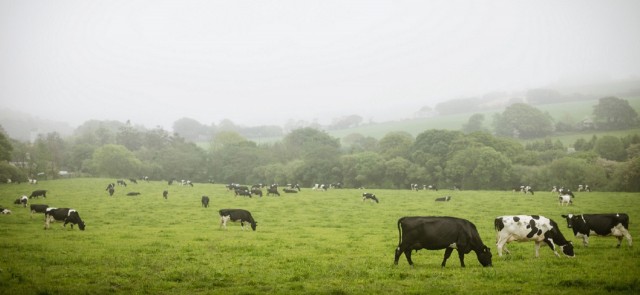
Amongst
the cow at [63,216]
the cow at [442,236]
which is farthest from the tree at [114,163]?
the cow at [442,236]

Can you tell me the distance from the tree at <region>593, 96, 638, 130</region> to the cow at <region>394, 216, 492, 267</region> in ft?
362

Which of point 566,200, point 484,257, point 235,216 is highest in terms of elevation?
point 235,216

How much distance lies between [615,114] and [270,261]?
383 ft

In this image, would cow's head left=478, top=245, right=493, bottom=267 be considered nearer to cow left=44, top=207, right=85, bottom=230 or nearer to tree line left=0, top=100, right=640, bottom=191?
cow left=44, top=207, right=85, bottom=230

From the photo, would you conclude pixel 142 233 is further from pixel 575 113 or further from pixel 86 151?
pixel 575 113

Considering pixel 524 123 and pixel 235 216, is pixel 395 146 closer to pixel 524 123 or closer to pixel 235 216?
pixel 524 123

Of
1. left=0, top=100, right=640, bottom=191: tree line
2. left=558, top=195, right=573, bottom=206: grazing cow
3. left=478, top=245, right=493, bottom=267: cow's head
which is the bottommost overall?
left=558, top=195, right=573, bottom=206: grazing cow

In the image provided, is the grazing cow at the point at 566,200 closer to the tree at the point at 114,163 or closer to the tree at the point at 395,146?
the tree at the point at 395,146

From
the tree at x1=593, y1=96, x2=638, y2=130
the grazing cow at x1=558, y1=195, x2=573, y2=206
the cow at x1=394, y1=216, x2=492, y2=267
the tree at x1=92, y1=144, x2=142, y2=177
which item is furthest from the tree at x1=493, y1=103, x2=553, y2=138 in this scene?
the cow at x1=394, y1=216, x2=492, y2=267

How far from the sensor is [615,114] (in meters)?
104

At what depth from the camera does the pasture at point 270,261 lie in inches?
469

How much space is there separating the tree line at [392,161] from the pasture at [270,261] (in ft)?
130

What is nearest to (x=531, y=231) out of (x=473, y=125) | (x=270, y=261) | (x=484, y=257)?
(x=484, y=257)

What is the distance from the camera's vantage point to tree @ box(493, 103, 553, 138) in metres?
116
